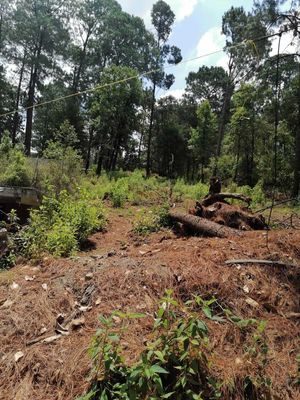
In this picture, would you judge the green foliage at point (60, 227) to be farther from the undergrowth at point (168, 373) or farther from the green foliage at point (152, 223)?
the undergrowth at point (168, 373)

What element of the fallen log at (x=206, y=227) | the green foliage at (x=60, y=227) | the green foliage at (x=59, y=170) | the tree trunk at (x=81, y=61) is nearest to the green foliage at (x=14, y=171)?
the green foliage at (x=59, y=170)

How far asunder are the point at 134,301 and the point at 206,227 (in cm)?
232

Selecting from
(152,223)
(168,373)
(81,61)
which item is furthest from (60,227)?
(81,61)

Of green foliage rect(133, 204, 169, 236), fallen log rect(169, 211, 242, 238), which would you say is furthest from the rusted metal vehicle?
fallen log rect(169, 211, 242, 238)

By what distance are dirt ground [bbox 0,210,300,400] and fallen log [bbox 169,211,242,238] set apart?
1.20ft

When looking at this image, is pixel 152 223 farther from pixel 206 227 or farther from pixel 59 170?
pixel 59 170

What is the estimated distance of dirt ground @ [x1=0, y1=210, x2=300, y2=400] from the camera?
233cm

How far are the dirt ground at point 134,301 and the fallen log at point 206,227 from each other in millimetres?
367

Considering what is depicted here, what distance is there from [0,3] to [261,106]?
16855mm

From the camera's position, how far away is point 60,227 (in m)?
5.04

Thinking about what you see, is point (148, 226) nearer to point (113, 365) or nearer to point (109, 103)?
point (113, 365)

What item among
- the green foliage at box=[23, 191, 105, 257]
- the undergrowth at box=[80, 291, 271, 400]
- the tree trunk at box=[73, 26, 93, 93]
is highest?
the tree trunk at box=[73, 26, 93, 93]

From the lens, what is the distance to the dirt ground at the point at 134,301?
233 cm

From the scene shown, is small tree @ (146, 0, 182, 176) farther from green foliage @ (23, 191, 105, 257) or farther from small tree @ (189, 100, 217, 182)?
green foliage @ (23, 191, 105, 257)
